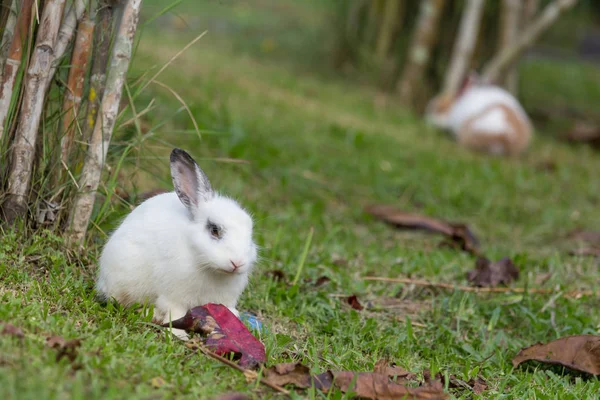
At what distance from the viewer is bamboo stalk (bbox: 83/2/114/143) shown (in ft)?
11.1

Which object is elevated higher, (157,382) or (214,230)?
(214,230)

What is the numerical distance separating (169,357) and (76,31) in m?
1.43

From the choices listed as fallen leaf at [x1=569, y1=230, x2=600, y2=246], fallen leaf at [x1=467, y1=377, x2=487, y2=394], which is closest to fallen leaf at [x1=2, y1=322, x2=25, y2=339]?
fallen leaf at [x1=467, y1=377, x2=487, y2=394]

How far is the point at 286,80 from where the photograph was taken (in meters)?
8.88

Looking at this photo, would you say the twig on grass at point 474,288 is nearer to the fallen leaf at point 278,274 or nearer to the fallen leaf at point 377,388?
the fallen leaf at point 278,274

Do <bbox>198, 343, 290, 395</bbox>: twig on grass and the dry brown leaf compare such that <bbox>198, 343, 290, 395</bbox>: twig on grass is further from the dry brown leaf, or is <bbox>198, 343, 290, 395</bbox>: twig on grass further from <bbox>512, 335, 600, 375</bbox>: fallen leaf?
<bbox>512, 335, 600, 375</bbox>: fallen leaf

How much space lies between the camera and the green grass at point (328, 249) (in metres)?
2.74

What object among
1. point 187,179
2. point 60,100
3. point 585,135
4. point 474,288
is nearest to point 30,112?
point 60,100

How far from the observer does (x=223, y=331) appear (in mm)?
2955

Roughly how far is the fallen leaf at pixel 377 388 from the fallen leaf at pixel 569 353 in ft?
2.59

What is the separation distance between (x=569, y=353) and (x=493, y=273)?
0.96m

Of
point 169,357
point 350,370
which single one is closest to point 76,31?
point 169,357

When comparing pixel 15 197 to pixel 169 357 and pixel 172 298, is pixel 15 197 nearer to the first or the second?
pixel 172 298

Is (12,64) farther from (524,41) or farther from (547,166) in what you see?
(524,41)
